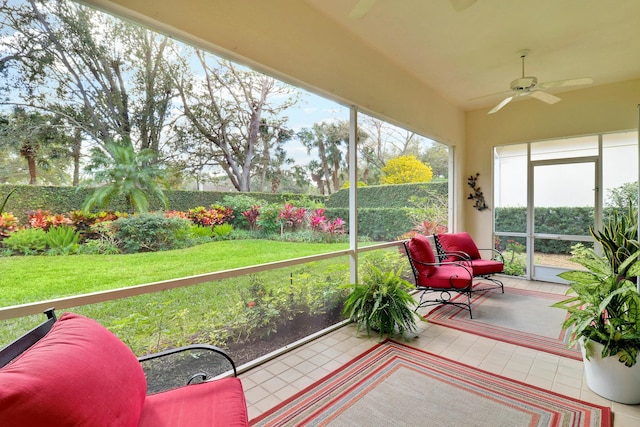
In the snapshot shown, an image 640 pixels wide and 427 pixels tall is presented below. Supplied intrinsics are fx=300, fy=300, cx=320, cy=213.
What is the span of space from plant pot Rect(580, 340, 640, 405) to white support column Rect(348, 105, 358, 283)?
78.7 inches

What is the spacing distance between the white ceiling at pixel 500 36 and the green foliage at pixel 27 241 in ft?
7.53

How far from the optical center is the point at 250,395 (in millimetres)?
2061

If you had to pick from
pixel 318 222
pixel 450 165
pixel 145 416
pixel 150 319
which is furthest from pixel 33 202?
pixel 450 165

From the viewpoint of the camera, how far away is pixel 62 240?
166 cm

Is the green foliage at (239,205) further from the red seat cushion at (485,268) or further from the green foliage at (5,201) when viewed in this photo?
the red seat cushion at (485,268)

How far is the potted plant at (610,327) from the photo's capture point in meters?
1.90

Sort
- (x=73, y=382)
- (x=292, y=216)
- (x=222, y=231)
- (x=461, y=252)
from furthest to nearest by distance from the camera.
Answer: (x=461, y=252)
(x=292, y=216)
(x=222, y=231)
(x=73, y=382)

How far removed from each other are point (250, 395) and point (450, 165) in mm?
5081

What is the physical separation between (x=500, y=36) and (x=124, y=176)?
387 cm

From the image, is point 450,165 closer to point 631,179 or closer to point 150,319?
point 631,179

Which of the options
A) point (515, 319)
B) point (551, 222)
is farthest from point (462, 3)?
point (551, 222)

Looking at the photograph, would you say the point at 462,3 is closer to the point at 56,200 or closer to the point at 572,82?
the point at 572,82

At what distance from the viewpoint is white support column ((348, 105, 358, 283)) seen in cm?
336

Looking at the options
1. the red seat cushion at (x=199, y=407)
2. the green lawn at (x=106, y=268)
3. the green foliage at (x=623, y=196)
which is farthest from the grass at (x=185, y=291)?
the green foliage at (x=623, y=196)
